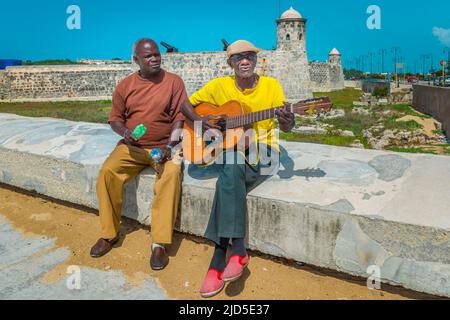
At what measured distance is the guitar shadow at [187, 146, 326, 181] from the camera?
3002 millimetres

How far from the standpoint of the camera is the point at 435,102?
1716cm

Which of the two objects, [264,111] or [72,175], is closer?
[264,111]

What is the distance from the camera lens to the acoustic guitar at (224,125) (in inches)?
108

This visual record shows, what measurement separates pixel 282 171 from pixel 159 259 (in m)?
1.14

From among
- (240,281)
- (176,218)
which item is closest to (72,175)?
(176,218)

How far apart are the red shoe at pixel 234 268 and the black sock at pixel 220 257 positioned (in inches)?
2.2

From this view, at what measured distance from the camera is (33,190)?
13.6ft

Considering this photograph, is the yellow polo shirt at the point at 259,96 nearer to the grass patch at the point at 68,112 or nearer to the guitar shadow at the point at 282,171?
the guitar shadow at the point at 282,171

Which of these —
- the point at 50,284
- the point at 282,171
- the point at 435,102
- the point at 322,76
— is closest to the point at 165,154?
the point at 282,171

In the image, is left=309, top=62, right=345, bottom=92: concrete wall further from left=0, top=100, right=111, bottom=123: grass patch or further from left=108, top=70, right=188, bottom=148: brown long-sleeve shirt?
left=108, top=70, right=188, bottom=148: brown long-sleeve shirt

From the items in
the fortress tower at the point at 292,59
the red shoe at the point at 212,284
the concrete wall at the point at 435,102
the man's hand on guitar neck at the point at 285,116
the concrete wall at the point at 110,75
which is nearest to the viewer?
the red shoe at the point at 212,284

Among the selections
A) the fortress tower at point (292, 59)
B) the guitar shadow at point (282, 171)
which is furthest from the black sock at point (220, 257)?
the fortress tower at point (292, 59)
